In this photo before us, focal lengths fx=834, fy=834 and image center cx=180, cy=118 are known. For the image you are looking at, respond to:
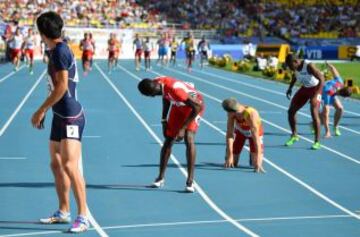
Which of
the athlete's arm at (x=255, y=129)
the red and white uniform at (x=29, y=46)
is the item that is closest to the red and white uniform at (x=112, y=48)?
the red and white uniform at (x=29, y=46)

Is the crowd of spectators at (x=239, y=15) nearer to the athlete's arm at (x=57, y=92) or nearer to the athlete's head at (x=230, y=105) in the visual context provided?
the athlete's head at (x=230, y=105)

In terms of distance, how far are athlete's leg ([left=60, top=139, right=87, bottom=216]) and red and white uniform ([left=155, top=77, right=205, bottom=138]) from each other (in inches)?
72.9

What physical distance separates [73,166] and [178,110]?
7.83ft

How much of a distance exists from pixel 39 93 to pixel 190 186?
50.1 feet

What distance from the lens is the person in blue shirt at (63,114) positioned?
23.7 feet

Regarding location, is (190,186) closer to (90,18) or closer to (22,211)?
(22,211)

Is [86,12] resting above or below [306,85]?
below

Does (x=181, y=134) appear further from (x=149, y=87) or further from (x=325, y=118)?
(x=325, y=118)

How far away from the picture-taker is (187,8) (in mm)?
60750

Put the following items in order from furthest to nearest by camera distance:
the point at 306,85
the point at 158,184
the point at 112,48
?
the point at 112,48, the point at 306,85, the point at 158,184

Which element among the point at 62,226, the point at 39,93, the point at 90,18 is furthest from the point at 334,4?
the point at 62,226

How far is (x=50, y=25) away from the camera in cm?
721

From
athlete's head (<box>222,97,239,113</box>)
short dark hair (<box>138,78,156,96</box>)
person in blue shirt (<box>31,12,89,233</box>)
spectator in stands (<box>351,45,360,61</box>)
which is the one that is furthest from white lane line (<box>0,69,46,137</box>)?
spectator in stands (<box>351,45,360,61</box>)

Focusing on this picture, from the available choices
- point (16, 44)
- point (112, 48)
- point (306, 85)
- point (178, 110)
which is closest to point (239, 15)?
point (112, 48)
